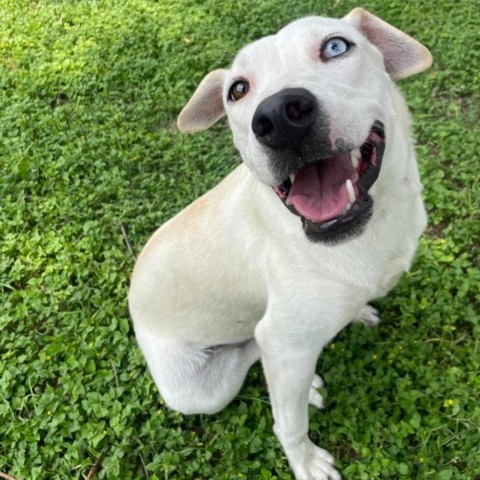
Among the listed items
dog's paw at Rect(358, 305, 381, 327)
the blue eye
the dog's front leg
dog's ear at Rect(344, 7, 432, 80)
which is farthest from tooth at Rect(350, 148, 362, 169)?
dog's paw at Rect(358, 305, 381, 327)

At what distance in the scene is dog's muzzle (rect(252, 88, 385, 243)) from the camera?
1820 millimetres

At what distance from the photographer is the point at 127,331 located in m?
3.72

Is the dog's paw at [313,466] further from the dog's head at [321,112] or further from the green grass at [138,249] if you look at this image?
the dog's head at [321,112]

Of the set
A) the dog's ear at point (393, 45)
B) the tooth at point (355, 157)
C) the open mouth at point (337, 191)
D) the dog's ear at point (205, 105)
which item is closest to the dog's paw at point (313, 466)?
the open mouth at point (337, 191)

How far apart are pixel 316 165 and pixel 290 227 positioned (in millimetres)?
364

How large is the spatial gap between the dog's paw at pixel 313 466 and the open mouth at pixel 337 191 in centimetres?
143

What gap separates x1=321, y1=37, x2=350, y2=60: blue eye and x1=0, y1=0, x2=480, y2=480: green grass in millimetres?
1829

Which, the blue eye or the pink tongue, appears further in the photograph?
the blue eye

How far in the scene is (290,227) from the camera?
2.34m

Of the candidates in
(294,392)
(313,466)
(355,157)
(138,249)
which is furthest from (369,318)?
(138,249)

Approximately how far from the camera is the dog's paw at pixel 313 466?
2.97m

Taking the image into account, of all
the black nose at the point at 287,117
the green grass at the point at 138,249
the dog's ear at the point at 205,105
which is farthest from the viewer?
the green grass at the point at 138,249

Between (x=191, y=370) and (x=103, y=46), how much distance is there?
3.88 meters

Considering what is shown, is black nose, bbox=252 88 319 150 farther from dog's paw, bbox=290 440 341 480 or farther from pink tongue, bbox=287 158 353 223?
dog's paw, bbox=290 440 341 480
